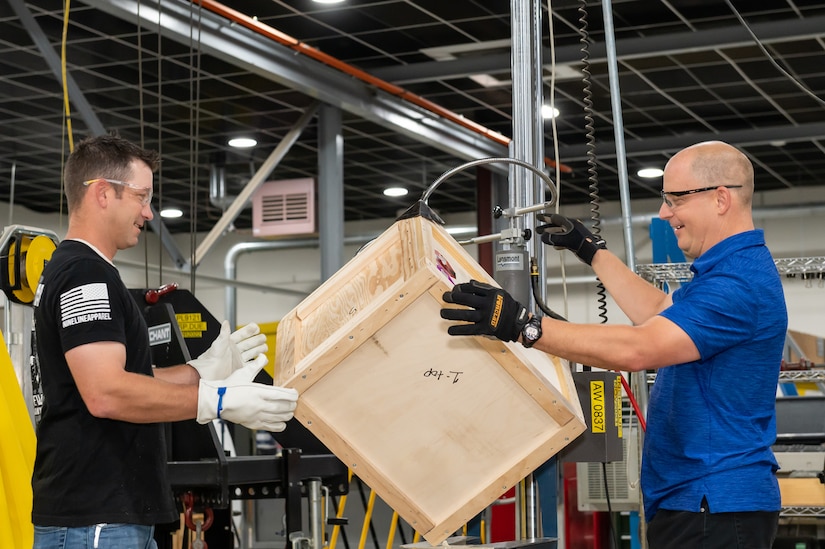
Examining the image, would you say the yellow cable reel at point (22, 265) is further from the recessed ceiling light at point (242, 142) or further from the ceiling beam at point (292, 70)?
the recessed ceiling light at point (242, 142)

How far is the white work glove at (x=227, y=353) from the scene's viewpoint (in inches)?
109

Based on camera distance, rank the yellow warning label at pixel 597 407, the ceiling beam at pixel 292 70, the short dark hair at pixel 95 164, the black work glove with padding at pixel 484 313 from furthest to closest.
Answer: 1. the ceiling beam at pixel 292 70
2. the yellow warning label at pixel 597 407
3. the short dark hair at pixel 95 164
4. the black work glove with padding at pixel 484 313

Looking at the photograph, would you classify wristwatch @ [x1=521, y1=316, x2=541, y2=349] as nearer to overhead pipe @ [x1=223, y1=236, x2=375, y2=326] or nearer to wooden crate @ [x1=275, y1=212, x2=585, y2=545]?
wooden crate @ [x1=275, y1=212, x2=585, y2=545]

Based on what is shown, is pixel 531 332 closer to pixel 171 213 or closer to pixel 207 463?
pixel 207 463

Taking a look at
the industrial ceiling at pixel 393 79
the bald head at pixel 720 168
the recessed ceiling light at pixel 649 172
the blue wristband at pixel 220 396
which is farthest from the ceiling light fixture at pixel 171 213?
the bald head at pixel 720 168

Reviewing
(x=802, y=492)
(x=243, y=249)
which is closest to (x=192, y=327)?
(x=802, y=492)

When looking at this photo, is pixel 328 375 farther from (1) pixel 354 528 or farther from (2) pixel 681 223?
(1) pixel 354 528

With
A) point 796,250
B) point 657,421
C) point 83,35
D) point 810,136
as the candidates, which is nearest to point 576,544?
point 657,421

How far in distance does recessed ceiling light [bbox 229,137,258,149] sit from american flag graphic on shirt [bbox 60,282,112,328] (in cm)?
714

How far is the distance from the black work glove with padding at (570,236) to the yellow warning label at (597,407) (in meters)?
0.34

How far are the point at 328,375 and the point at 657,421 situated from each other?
786 mm

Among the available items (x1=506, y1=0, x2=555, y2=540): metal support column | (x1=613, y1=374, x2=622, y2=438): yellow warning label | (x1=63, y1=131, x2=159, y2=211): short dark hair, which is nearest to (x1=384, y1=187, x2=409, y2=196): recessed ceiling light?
(x1=506, y1=0, x2=555, y2=540): metal support column

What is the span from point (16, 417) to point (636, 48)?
15.6ft

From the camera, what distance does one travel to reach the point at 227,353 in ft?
9.18
